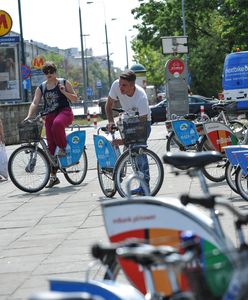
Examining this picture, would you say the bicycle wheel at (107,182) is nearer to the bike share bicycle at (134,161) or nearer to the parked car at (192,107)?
the bike share bicycle at (134,161)

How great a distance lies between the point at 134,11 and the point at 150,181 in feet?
164

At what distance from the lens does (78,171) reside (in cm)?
1308

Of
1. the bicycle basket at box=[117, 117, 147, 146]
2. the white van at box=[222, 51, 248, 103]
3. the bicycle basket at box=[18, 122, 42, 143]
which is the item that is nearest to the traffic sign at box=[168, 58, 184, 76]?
the white van at box=[222, 51, 248, 103]

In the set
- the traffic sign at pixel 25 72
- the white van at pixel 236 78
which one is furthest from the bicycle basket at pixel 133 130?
the traffic sign at pixel 25 72

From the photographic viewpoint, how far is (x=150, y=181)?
10.7 m

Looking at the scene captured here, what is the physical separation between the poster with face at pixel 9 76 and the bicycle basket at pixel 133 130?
27398mm

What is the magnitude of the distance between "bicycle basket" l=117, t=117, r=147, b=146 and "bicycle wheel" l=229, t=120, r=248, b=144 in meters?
2.57

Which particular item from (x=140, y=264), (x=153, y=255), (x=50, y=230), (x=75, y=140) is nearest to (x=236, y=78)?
(x=75, y=140)

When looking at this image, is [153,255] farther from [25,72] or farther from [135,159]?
[25,72]

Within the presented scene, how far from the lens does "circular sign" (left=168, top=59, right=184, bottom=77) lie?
2489 centimetres

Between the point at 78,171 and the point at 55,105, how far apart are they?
1045 mm

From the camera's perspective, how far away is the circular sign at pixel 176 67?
2489 cm

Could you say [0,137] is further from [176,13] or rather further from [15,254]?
[176,13]

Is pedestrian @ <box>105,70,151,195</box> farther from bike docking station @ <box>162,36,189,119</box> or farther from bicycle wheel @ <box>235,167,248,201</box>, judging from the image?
bike docking station @ <box>162,36,189,119</box>
